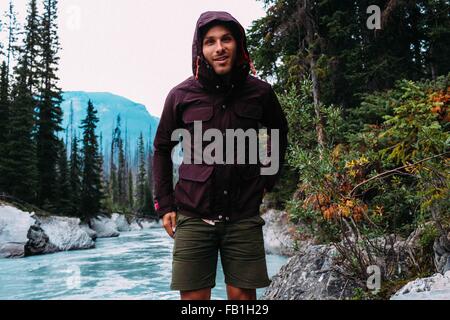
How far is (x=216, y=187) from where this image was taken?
103 inches

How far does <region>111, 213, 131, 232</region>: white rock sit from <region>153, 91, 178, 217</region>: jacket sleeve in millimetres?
44975

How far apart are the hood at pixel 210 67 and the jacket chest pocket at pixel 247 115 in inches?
6.8

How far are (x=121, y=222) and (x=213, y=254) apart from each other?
4672cm

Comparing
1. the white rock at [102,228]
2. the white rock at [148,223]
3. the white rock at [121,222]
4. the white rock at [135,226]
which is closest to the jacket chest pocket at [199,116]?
the white rock at [102,228]

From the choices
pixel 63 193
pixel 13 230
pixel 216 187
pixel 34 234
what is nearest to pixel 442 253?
pixel 216 187

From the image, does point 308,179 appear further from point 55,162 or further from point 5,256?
point 55,162

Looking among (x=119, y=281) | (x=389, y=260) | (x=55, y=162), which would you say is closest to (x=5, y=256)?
(x=119, y=281)

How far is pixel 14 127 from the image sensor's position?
25.0 metres

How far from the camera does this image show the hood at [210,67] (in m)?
2.69

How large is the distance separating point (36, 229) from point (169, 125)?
61.5ft

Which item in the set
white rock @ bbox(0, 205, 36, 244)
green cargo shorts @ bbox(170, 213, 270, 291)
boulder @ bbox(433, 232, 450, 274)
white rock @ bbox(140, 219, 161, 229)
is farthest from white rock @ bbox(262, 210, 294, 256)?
white rock @ bbox(140, 219, 161, 229)

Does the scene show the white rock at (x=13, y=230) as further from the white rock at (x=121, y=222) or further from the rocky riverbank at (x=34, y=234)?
the white rock at (x=121, y=222)

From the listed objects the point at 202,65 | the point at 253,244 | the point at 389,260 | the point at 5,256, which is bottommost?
the point at 5,256

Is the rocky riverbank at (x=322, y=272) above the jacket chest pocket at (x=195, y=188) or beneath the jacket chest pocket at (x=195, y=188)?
beneath
